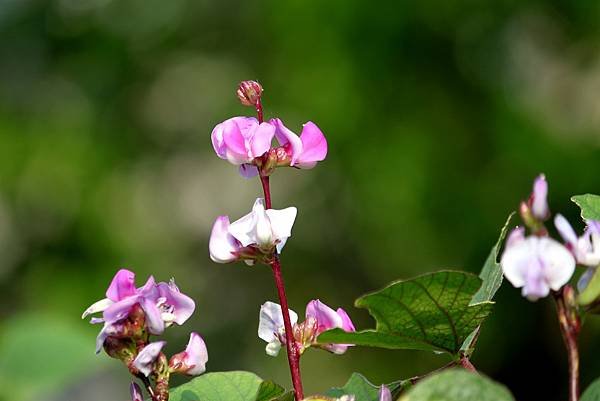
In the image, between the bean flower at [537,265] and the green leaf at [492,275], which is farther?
the green leaf at [492,275]

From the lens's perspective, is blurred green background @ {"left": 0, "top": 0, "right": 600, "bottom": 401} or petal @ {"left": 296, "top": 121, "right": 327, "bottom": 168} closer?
petal @ {"left": 296, "top": 121, "right": 327, "bottom": 168}

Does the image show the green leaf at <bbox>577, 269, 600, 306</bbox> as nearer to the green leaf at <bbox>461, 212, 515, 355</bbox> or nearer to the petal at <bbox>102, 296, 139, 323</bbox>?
the green leaf at <bbox>461, 212, 515, 355</bbox>

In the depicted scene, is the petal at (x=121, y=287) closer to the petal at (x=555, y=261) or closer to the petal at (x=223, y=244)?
the petal at (x=223, y=244)

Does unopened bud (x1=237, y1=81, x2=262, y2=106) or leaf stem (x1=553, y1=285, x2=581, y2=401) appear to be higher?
unopened bud (x1=237, y1=81, x2=262, y2=106)

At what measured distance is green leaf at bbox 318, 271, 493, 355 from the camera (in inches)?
18.2

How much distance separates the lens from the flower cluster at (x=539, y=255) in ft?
1.32

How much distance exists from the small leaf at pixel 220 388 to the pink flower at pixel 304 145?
0.12 meters

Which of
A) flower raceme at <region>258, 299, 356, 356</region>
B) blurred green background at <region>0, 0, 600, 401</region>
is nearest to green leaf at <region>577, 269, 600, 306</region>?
flower raceme at <region>258, 299, 356, 356</region>

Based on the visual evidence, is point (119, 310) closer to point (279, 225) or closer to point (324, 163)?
point (279, 225)

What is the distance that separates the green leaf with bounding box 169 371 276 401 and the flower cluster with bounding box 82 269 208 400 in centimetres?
6

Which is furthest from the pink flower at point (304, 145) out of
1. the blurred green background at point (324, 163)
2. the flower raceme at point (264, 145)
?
the blurred green background at point (324, 163)

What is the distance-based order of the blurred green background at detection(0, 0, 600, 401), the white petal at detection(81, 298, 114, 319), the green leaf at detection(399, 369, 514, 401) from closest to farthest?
the green leaf at detection(399, 369, 514, 401), the white petal at detection(81, 298, 114, 319), the blurred green background at detection(0, 0, 600, 401)

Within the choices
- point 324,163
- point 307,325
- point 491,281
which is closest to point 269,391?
point 307,325

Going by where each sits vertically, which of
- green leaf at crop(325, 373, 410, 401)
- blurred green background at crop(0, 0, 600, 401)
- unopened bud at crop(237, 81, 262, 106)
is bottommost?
blurred green background at crop(0, 0, 600, 401)
